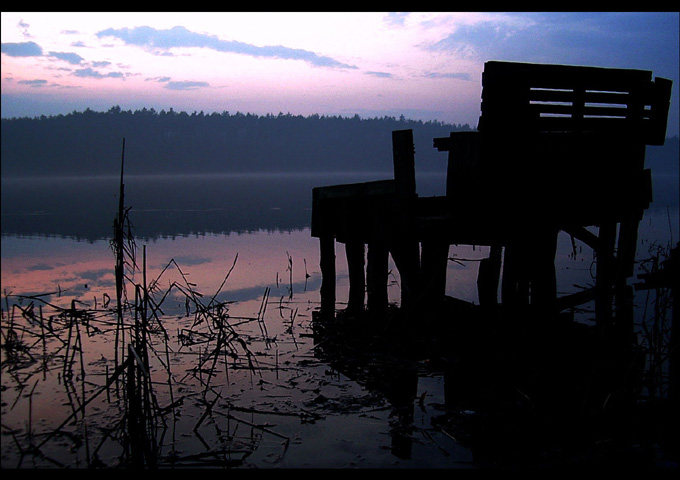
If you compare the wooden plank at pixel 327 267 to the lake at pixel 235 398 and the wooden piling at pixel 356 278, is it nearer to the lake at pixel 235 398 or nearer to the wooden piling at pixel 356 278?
the lake at pixel 235 398

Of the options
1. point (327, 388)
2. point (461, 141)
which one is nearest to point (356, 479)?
point (327, 388)

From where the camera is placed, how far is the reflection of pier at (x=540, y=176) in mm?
8484

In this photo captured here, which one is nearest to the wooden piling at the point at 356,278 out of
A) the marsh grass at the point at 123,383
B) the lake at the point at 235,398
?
the lake at the point at 235,398

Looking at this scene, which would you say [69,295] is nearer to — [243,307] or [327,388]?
[243,307]

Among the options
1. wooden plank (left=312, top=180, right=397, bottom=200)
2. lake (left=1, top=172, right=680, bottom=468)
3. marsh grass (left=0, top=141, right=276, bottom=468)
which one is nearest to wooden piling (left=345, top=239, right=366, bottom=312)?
lake (left=1, top=172, right=680, bottom=468)

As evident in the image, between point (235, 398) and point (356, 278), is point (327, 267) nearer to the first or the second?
point (356, 278)

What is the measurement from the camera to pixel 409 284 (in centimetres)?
1019

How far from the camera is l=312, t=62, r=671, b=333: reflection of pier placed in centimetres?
848

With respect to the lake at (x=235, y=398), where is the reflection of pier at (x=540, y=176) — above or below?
above

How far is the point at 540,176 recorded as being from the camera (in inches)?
344

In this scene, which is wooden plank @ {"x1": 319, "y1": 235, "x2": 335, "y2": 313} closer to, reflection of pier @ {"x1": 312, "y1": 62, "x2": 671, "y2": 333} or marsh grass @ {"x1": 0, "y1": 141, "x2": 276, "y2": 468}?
marsh grass @ {"x1": 0, "y1": 141, "x2": 276, "y2": 468}

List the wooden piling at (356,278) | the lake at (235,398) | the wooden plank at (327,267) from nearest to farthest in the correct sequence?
1. the lake at (235,398)
2. the wooden piling at (356,278)
3. the wooden plank at (327,267)

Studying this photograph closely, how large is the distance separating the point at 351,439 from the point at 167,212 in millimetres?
38061

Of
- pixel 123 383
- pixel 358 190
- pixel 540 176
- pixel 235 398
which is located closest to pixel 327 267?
pixel 358 190
